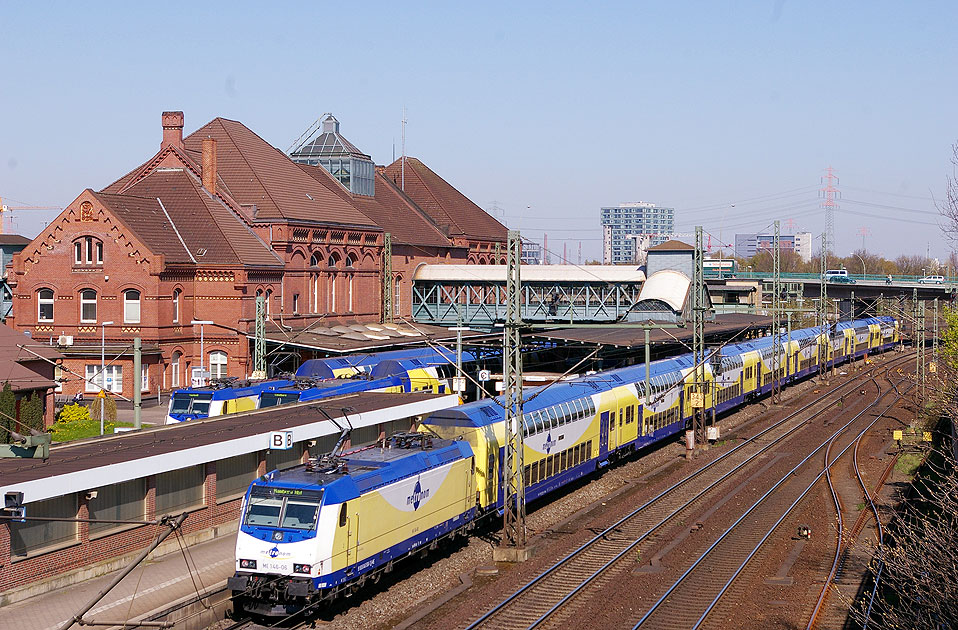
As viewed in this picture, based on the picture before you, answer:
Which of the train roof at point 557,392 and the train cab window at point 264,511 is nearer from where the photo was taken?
the train cab window at point 264,511

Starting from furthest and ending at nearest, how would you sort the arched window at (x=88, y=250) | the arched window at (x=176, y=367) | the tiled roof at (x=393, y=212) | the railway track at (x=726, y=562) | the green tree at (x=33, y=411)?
the tiled roof at (x=393, y=212)
the arched window at (x=176, y=367)
the arched window at (x=88, y=250)
the green tree at (x=33, y=411)
the railway track at (x=726, y=562)

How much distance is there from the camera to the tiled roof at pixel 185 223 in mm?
58375

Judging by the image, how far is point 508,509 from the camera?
29.0 m

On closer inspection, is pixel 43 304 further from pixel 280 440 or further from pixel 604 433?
pixel 280 440

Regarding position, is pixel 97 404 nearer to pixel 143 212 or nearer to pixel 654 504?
pixel 143 212

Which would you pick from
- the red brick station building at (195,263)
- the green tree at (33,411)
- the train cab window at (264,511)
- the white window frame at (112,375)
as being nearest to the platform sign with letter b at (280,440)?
the train cab window at (264,511)

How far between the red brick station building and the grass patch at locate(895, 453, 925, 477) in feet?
67.7

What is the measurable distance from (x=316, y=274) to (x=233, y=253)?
342 inches

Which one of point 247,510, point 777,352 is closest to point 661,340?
point 777,352

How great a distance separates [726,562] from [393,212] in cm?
6327

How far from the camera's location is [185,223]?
61844 mm

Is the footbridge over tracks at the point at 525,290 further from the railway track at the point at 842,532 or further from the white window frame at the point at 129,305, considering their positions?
the railway track at the point at 842,532

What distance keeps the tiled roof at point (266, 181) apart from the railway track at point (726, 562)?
36355 millimetres

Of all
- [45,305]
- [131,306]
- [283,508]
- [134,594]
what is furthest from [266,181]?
[283,508]
